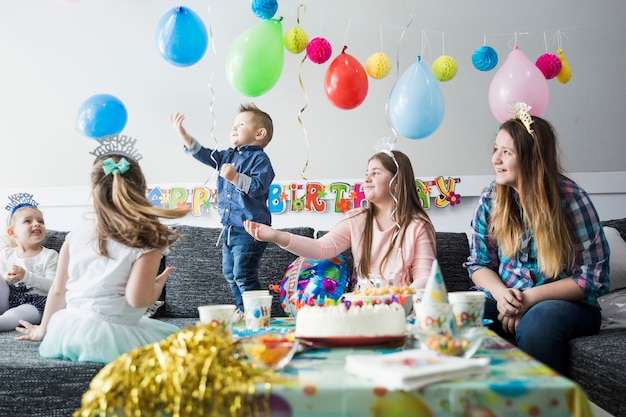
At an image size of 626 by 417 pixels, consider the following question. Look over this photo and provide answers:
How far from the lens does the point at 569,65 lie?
3.08 meters

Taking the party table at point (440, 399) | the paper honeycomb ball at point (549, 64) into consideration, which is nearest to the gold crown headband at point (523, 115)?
the paper honeycomb ball at point (549, 64)

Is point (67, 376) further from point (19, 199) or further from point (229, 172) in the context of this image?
point (19, 199)

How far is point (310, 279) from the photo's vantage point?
2.38m

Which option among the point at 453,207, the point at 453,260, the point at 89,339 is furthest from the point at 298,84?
the point at 89,339

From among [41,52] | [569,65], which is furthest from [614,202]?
[41,52]

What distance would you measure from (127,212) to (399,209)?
1.12 metres

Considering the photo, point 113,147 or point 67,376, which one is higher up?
point 113,147

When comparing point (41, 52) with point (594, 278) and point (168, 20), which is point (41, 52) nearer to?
point (168, 20)

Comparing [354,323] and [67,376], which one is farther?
[67,376]

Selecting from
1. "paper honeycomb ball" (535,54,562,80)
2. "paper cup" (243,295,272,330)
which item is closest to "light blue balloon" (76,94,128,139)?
"paper cup" (243,295,272,330)

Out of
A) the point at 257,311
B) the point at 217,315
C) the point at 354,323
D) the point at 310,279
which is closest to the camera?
the point at 354,323

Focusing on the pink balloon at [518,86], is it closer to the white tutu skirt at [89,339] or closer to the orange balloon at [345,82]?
the orange balloon at [345,82]

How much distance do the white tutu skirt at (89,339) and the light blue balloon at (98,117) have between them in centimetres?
102

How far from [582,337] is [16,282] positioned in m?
2.13
